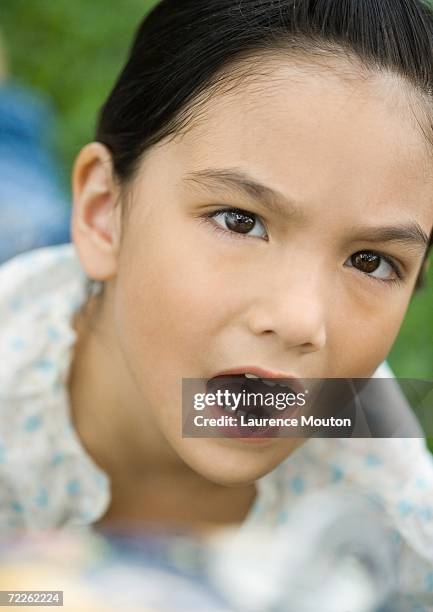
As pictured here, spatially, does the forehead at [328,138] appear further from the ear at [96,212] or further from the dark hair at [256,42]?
the ear at [96,212]

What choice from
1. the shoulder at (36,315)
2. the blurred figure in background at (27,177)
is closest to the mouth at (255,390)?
the shoulder at (36,315)

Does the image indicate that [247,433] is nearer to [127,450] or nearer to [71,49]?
[127,450]

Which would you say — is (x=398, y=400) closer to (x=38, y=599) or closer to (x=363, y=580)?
(x=363, y=580)

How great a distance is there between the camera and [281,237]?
0.51 metres

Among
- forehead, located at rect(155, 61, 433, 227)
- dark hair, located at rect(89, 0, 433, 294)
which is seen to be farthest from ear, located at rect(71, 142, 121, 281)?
forehead, located at rect(155, 61, 433, 227)

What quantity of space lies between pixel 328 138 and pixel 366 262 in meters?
0.08

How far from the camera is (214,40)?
1.85 ft

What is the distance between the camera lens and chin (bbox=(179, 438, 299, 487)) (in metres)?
0.55

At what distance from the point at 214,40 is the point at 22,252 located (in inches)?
17.7

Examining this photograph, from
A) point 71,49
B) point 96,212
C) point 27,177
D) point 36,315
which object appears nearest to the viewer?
point 96,212

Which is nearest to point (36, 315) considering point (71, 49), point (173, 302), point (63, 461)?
point (63, 461)

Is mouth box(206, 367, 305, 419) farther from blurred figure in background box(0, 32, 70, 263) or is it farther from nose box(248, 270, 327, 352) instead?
blurred figure in background box(0, 32, 70, 263)

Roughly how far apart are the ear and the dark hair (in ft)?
0.10

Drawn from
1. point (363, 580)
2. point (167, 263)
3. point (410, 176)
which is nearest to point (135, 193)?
point (167, 263)
